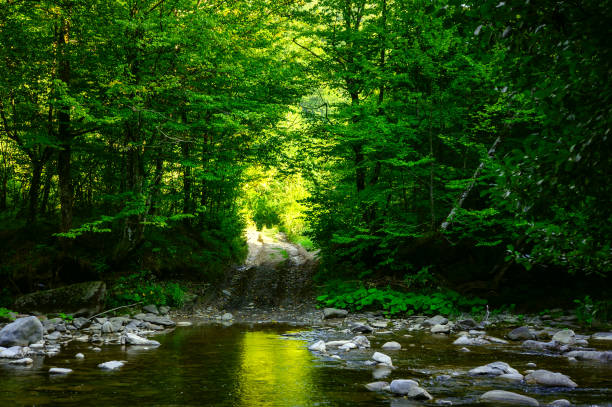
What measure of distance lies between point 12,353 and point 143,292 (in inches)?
268

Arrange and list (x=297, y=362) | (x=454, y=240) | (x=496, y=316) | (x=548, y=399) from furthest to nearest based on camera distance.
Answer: (x=454, y=240)
(x=496, y=316)
(x=297, y=362)
(x=548, y=399)

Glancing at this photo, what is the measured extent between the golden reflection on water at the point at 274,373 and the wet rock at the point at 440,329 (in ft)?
12.3

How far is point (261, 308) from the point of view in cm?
1558

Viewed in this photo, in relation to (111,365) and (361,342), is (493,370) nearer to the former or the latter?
(361,342)

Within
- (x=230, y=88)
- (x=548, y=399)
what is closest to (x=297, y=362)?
(x=548, y=399)

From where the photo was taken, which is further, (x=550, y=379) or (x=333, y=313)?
(x=333, y=313)

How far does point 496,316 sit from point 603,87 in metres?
11.2

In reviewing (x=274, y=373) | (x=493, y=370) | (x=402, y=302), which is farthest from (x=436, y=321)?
(x=274, y=373)

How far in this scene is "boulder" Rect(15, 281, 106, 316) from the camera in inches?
475

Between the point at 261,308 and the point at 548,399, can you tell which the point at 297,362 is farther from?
the point at 261,308

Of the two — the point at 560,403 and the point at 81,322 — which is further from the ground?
the point at 560,403

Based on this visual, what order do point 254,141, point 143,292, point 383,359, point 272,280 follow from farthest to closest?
point 272,280 < point 254,141 < point 143,292 < point 383,359

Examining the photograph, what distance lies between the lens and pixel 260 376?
21.9 ft

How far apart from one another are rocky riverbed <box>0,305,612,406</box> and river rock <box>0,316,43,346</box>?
17 millimetres
